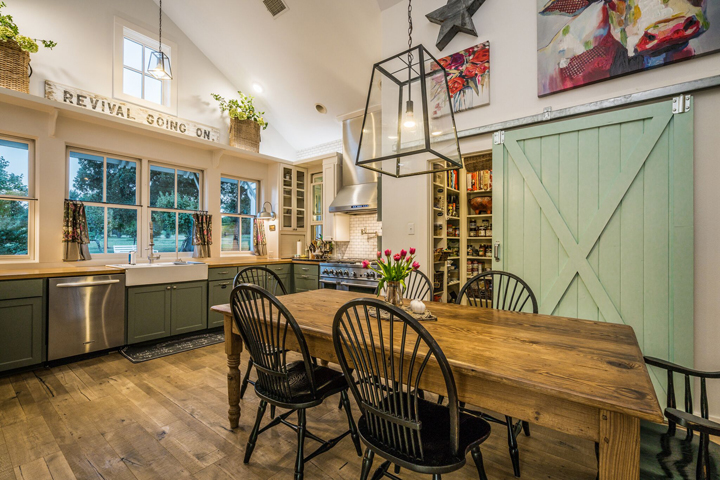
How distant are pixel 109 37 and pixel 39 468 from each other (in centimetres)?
451

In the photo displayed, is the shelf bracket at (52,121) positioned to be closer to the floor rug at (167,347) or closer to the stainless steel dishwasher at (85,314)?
the stainless steel dishwasher at (85,314)

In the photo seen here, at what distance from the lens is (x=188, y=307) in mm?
3938

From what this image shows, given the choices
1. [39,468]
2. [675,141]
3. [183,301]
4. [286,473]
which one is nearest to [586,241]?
[675,141]

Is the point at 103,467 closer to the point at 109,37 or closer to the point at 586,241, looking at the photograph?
the point at 586,241

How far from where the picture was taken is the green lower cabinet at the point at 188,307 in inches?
151

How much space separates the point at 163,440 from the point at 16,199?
3157 mm

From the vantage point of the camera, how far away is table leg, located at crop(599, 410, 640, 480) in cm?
89

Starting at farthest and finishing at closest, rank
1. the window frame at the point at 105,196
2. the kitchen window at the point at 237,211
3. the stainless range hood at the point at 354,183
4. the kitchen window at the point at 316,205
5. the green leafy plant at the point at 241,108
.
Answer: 1. the kitchen window at the point at 316,205
2. the kitchen window at the point at 237,211
3. the green leafy plant at the point at 241,108
4. the stainless range hood at the point at 354,183
5. the window frame at the point at 105,196

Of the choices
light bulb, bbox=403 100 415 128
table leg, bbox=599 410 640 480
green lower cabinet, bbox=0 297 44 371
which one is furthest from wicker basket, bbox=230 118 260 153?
table leg, bbox=599 410 640 480

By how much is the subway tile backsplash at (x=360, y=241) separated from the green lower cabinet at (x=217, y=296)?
1.87 m

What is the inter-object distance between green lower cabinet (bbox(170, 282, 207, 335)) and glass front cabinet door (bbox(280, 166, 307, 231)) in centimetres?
186

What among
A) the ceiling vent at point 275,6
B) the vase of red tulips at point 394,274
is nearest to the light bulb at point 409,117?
the vase of red tulips at point 394,274

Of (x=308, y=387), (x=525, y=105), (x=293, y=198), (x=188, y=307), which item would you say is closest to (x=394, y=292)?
(x=308, y=387)

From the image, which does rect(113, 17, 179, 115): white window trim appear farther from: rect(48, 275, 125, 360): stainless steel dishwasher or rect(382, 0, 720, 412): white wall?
rect(382, 0, 720, 412): white wall
